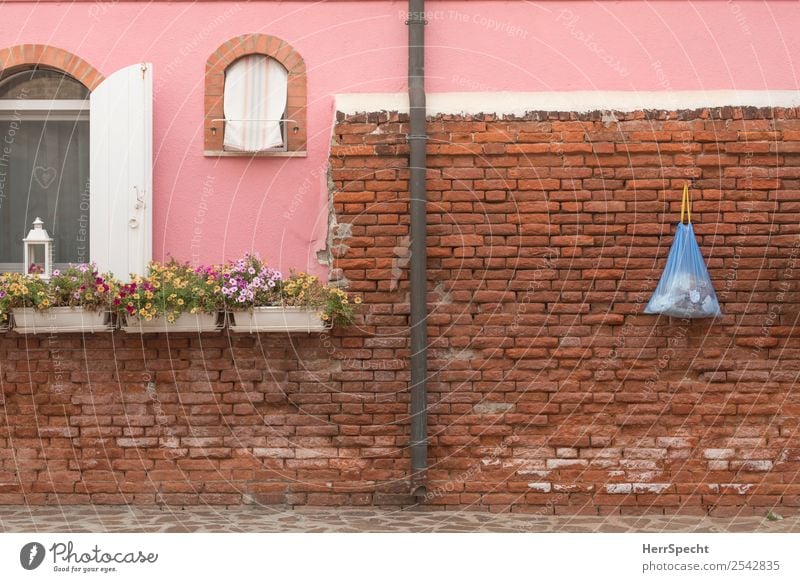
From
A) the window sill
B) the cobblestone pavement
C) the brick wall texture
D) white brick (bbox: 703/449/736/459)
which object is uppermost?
the window sill


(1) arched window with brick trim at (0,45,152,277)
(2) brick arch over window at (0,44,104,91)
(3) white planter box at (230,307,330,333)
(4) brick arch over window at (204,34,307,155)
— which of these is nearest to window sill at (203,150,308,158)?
(4) brick arch over window at (204,34,307,155)

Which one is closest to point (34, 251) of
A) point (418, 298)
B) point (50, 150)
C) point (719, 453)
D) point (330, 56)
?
point (50, 150)

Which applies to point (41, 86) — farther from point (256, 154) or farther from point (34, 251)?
point (256, 154)

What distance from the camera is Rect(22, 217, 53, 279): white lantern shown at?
769cm

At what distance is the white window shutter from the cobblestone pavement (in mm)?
1698

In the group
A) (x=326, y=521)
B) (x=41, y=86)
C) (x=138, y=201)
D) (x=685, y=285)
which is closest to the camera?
(x=326, y=521)

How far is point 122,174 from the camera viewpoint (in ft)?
25.5

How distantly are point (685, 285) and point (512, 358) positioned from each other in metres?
1.29

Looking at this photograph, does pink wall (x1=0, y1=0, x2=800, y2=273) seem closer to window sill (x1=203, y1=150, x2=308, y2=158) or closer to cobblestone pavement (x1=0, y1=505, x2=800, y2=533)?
window sill (x1=203, y1=150, x2=308, y2=158)

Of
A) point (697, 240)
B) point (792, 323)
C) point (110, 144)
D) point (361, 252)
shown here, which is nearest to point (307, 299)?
point (361, 252)

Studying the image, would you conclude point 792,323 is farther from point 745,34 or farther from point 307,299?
point 307,299

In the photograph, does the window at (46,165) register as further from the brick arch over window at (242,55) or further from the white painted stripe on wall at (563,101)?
the white painted stripe on wall at (563,101)

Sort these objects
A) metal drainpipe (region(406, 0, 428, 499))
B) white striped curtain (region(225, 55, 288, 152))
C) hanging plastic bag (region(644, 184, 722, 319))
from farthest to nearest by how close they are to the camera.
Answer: white striped curtain (region(225, 55, 288, 152)) < metal drainpipe (region(406, 0, 428, 499)) < hanging plastic bag (region(644, 184, 722, 319))

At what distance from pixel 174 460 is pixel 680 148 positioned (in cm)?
420
